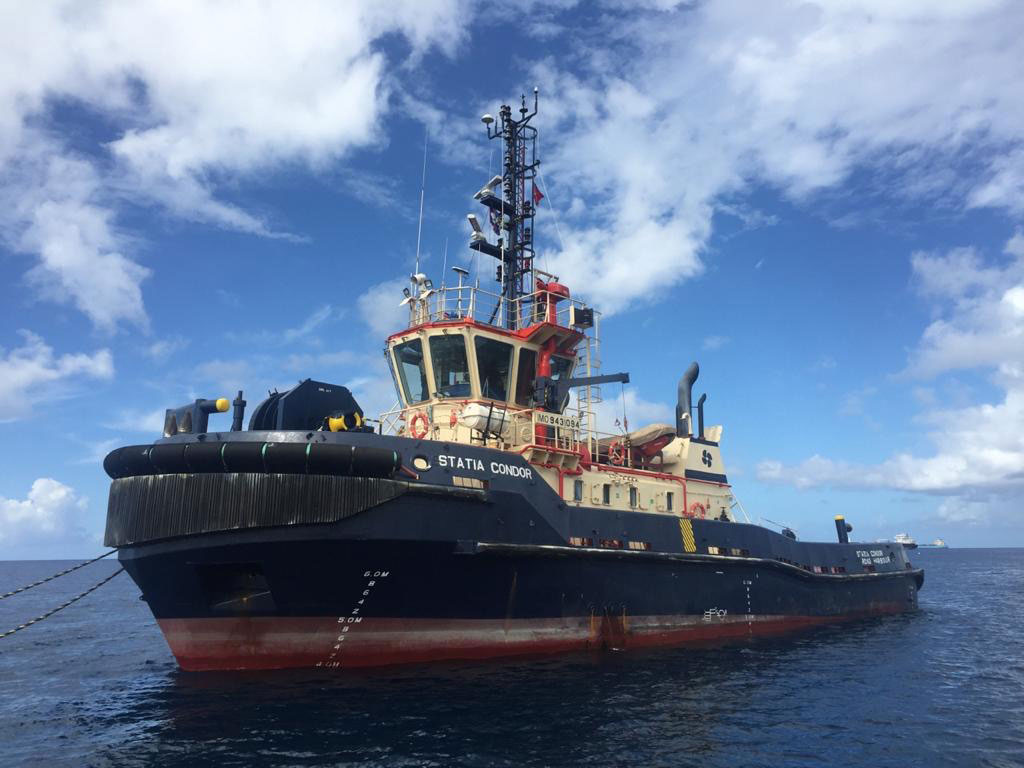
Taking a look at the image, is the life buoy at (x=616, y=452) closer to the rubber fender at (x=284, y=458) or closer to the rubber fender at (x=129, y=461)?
the rubber fender at (x=284, y=458)

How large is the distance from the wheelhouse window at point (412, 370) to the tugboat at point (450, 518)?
0.17 feet

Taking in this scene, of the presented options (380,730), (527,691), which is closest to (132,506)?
(380,730)

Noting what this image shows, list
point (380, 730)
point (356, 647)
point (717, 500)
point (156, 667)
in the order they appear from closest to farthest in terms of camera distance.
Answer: point (380, 730) → point (356, 647) → point (156, 667) → point (717, 500)

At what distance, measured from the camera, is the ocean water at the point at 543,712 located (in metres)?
8.99

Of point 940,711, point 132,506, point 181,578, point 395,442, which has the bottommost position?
point 940,711

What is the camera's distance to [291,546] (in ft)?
36.8

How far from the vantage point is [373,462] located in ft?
38.3

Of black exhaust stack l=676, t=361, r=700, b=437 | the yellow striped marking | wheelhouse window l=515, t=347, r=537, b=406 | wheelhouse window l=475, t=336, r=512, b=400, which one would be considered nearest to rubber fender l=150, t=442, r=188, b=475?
wheelhouse window l=475, t=336, r=512, b=400

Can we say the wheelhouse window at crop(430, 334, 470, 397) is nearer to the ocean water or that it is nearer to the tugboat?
the tugboat

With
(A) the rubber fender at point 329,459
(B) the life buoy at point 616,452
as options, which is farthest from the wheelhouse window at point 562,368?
(A) the rubber fender at point 329,459

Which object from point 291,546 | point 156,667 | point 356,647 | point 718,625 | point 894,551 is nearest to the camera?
point 291,546

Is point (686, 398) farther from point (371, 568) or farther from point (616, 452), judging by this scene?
point (371, 568)

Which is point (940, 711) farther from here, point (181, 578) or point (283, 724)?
point (181, 578)

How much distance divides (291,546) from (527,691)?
4.49 meters
